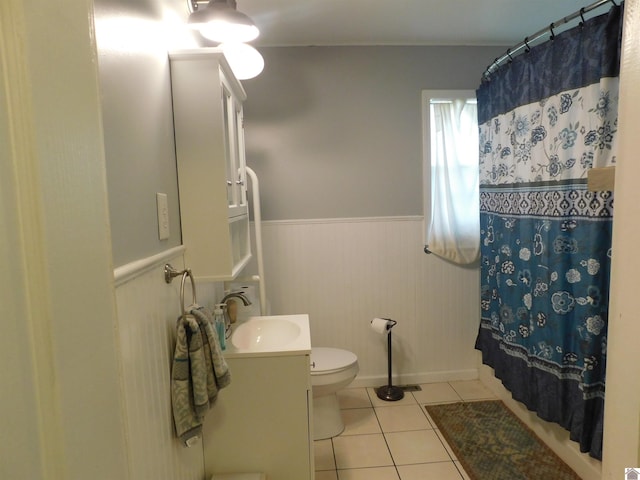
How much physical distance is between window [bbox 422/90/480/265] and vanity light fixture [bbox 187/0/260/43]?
1523 mm

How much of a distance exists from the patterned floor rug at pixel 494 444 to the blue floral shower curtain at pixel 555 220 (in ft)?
0.68

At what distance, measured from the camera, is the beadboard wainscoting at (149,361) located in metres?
0.84

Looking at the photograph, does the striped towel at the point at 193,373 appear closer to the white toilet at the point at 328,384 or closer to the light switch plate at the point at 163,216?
the light switch plate at the point at 163,216

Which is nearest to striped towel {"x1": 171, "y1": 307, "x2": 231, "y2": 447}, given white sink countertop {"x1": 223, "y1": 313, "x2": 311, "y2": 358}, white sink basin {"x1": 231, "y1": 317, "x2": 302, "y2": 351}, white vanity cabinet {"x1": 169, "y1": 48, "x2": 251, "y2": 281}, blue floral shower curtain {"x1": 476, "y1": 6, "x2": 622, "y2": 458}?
white vanity cabinet {"x1": 169, "y1": 48, "x2": 251, "y2": 281}

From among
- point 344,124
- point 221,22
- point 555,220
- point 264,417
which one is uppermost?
point 221,22

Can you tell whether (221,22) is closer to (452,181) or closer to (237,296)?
(237,296)

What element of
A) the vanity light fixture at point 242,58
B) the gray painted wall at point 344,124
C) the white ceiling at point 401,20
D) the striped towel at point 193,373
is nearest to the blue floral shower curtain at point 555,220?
the white ceiling at point 401,20

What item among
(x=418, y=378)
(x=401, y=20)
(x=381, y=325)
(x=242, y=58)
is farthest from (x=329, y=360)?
(x=401, y=20)

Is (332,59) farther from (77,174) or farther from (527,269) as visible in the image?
(77,174)

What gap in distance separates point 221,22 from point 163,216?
0.76 metres

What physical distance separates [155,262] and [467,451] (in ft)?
6.17

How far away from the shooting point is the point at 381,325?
8.03 feet

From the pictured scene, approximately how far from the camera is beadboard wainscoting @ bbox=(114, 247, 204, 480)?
0.84 m

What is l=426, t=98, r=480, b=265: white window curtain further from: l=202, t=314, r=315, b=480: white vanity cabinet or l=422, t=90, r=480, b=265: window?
l=202, t=314, r=315, b=480: white vanity cabinet
